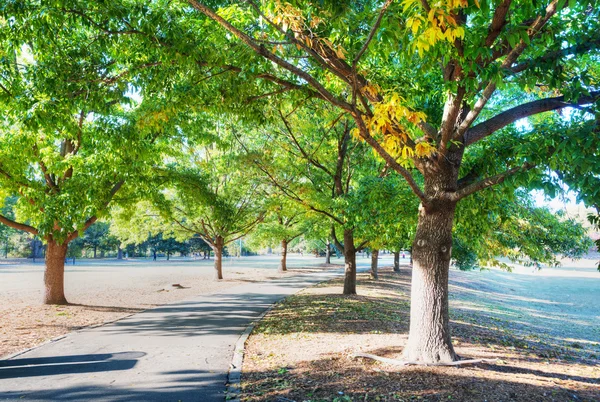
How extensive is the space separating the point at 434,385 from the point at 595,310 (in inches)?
951

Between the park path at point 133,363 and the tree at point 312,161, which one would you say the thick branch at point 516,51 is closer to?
the park path at point 133,363

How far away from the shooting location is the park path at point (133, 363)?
16.2ft

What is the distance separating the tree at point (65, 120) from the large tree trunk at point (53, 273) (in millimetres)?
27

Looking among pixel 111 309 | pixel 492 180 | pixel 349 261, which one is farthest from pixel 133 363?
pixel 349 261

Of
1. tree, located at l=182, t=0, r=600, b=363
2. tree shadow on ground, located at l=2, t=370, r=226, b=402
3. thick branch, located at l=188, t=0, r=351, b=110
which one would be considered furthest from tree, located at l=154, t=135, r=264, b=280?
thick branch, located at l=188, t=0, r=351, b=110

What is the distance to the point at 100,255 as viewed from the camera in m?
66.5

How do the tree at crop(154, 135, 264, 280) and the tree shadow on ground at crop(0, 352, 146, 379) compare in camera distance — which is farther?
the tree at crop(154, 135, 264, 280)

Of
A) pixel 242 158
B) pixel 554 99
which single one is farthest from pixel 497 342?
pixel 242 158

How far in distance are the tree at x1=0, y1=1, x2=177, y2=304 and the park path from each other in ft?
9.14

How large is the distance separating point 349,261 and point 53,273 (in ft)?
31.6

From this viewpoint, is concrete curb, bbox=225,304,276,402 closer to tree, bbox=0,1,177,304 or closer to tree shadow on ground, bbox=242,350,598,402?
tree shadow on ground, bbox=242,350,598,402

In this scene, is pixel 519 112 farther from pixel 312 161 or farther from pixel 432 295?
pixel 312 161

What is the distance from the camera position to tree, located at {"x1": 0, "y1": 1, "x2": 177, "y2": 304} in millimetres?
5816

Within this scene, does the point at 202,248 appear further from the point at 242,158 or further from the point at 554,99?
the point at 554,99
